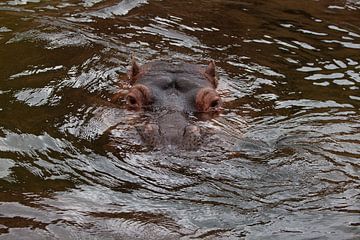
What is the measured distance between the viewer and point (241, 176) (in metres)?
5.88

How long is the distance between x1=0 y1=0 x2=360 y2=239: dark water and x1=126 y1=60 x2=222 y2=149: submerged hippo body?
20 centimetres

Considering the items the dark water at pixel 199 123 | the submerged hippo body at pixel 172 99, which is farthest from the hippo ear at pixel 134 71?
the dark water at pixel 199 123

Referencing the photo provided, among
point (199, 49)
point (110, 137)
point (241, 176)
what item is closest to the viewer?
point (241, 176)

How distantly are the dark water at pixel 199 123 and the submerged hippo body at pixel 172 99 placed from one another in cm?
20

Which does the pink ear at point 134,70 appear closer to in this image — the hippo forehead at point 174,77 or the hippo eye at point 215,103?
the hippo forehead at point 174,77

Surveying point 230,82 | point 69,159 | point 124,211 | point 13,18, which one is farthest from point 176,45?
point 124,211

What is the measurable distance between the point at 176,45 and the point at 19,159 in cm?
451

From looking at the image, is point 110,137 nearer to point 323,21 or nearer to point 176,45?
point 176,45

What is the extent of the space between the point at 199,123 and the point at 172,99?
474mm

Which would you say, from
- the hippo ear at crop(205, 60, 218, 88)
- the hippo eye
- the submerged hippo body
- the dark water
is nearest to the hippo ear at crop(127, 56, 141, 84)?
the submerged hippo body

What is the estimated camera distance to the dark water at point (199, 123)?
16.4ft

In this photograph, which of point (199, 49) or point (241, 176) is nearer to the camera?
point (241, 176)

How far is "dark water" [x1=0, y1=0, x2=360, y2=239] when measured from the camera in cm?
500

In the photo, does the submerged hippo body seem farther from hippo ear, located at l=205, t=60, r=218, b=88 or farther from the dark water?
the dark water
